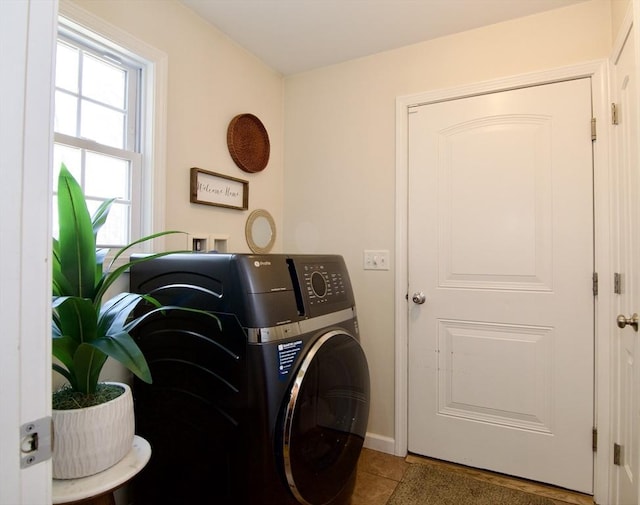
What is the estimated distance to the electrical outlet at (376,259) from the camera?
2.16 meters

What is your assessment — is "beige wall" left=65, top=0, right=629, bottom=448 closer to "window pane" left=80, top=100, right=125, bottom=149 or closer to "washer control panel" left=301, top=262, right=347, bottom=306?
"window pane" left=80, top=100, right=125, bottom=149

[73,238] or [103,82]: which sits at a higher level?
[103,82]

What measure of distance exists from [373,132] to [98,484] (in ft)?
6.56

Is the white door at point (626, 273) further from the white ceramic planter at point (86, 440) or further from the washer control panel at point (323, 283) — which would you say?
the white ceramic planter at point (86, 440)

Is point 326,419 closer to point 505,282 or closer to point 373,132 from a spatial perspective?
point 505,282

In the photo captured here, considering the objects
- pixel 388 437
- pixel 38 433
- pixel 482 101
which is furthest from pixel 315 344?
pixel 482 101

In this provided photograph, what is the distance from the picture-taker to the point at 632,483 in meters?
1.40

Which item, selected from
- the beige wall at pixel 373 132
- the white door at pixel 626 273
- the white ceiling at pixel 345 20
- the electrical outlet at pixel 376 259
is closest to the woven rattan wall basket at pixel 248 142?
the beige wall at pixel 373 132

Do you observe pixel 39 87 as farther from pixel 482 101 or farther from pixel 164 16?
pixel 482 101

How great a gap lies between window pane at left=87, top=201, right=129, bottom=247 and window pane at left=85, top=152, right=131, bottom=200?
48 millimetres

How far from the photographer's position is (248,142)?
217 cm

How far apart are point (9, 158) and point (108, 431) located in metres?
0.76

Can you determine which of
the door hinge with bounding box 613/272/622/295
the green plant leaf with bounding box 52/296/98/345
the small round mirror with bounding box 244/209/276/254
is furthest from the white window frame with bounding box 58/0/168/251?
the door hinge with bounding box 613/272/622/295

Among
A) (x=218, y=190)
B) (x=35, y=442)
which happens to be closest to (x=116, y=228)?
(x=218, y=190)
